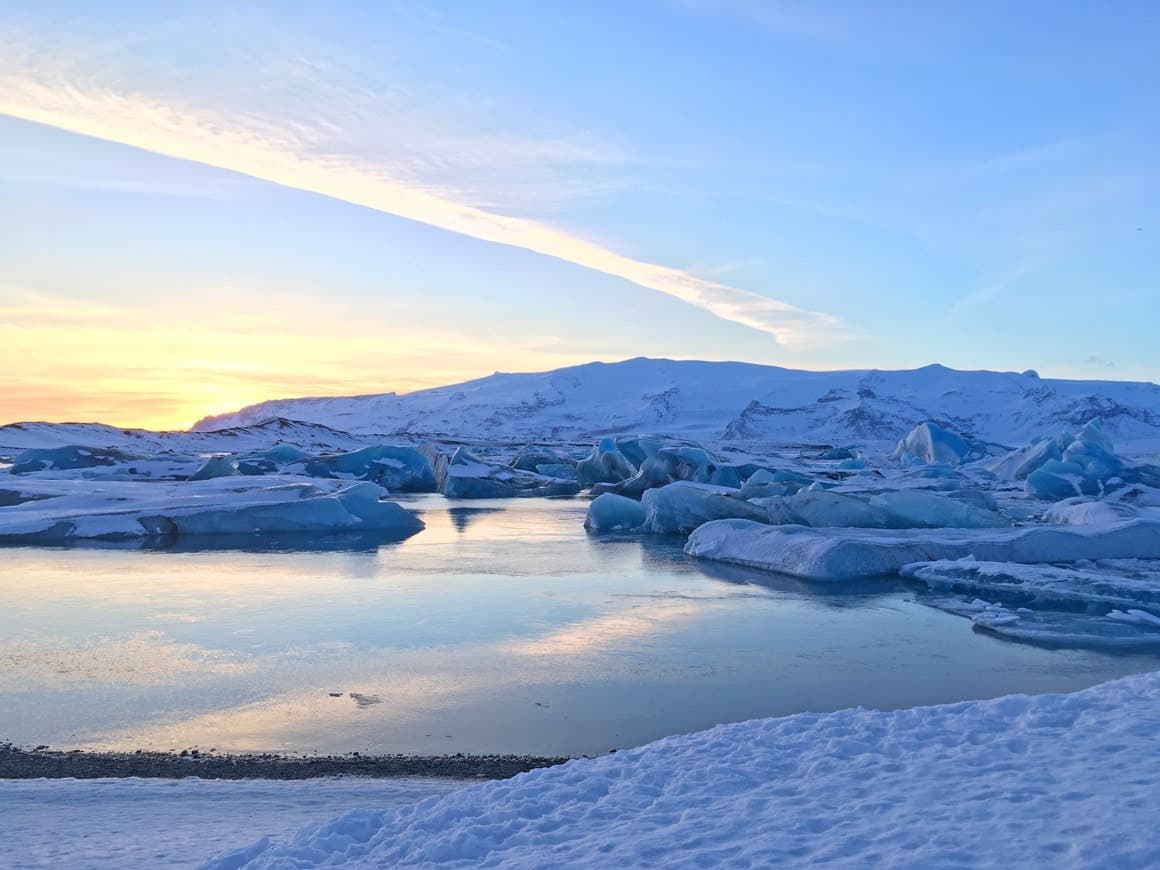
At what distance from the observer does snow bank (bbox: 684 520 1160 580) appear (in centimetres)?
1147

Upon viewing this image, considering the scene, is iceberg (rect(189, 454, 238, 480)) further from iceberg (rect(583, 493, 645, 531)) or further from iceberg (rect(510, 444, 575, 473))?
iceberg (rect(510, 444, 575, 473))

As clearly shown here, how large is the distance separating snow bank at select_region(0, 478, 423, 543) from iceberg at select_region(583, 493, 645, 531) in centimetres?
328

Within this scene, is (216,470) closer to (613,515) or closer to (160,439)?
(613,515)

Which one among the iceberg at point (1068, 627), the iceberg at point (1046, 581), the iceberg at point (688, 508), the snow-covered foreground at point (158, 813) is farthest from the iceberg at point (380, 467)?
the snow-covered foreground at point (158, 813)

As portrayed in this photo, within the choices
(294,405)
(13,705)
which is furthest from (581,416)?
(13,705)

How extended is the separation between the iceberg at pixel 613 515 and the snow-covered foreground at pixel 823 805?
12.9 m

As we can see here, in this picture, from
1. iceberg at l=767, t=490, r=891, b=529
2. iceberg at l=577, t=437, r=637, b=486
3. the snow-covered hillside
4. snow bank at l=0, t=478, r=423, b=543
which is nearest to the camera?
iceberg at l=767, t=490, r=891, b=529

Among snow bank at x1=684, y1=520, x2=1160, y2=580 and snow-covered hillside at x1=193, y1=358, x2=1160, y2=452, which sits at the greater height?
snow-covered hillside at x1=193, y1=358, x2=1160, y2=452

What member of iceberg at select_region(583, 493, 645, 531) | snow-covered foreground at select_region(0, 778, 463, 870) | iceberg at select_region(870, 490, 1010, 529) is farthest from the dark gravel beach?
iceberg at select_region(583, 493, 645, 531)

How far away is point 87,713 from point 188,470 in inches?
1025

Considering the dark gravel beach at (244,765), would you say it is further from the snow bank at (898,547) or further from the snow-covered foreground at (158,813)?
the snow bank at (898,547)

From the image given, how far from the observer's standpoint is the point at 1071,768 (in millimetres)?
3568

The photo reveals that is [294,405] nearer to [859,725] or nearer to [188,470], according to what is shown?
[188,470]

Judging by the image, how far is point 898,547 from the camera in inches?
470
